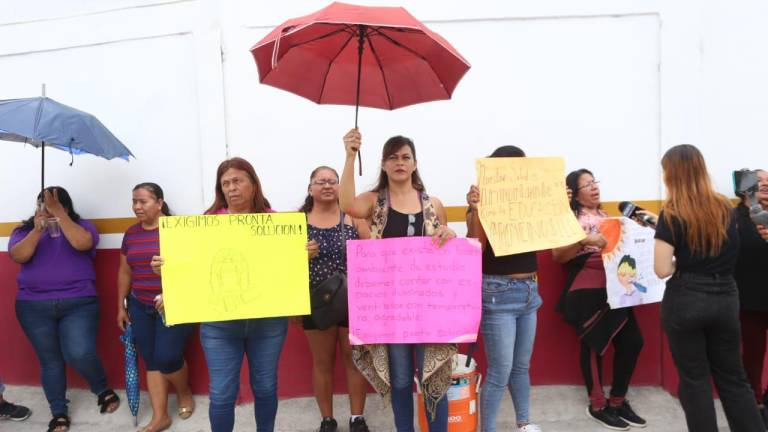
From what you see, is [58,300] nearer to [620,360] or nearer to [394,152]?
[394,152]

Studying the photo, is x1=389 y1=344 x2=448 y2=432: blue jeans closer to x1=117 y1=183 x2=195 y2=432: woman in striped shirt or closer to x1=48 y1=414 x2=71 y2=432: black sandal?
x1=117 y1=183 x2=195 y2=432: woman in striped shirt

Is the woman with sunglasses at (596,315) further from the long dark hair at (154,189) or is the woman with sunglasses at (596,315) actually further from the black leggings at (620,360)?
the long dark hair at (154,189)

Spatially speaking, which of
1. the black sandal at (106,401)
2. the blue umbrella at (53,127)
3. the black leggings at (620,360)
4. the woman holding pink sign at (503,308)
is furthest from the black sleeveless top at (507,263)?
the black sandal at (106,401)

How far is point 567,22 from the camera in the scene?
13.5 ft

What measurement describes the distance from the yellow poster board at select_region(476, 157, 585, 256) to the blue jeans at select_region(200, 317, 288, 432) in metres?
1.33

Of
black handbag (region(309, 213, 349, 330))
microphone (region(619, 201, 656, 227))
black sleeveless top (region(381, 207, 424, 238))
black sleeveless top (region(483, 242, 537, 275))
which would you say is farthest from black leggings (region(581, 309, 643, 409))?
black handbag (region(309, 213, 349, 330))

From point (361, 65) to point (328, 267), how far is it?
1254 millimetres

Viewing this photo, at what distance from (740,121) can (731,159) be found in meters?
0.30

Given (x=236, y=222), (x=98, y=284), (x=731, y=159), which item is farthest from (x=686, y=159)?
(x=98, y=284)

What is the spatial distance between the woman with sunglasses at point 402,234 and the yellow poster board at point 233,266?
0.39 meters

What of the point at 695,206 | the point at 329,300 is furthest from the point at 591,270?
the point at 329,300

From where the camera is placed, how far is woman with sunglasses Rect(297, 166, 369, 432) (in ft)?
10.9

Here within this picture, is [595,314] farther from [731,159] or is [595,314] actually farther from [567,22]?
[567,22]

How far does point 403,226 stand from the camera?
288 cm
